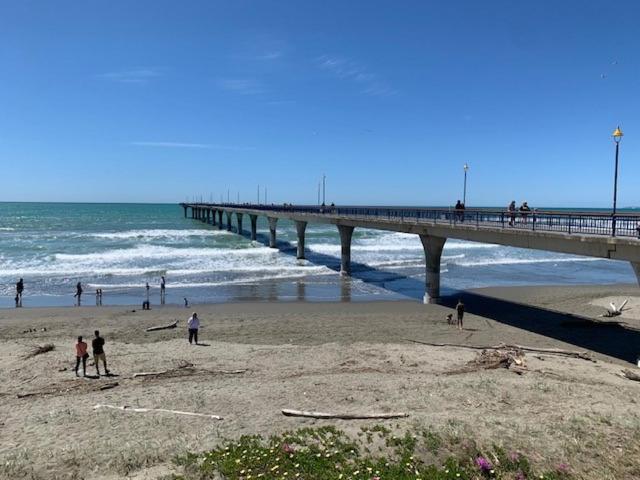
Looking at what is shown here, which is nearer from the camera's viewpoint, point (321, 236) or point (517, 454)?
point (517, 454)

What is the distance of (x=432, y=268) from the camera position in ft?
82.7

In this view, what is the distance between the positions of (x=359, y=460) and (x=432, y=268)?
18.0 meters

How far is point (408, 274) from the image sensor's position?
35500 mm

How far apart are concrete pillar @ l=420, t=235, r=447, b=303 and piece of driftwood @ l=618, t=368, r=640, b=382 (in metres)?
11.9

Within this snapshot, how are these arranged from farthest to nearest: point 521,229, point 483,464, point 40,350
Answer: point 521,229
point 40,350
point 483,464

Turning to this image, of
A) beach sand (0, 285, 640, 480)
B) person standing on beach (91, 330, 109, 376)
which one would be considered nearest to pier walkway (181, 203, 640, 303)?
beach sand (0, 285, 640, 480)

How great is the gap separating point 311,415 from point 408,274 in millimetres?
26437

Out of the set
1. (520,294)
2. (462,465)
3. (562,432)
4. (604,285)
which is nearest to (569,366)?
(562,432)

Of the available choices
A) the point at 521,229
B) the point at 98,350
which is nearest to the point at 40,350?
the point at 98,350

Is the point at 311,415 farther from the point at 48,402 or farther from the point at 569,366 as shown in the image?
the point at 569,366

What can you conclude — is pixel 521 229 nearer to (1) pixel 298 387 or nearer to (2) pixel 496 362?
(2) pixel 496 362

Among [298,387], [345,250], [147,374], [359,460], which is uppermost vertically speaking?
[345,250]

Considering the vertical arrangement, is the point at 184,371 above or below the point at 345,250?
below

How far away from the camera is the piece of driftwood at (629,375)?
12.6m
